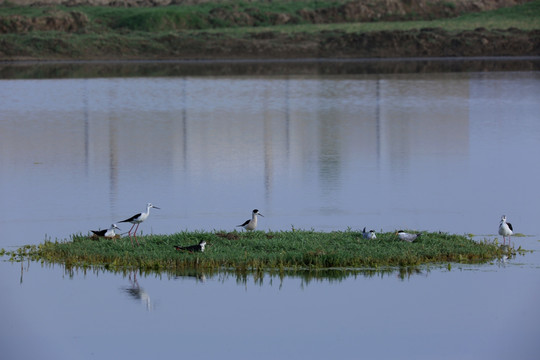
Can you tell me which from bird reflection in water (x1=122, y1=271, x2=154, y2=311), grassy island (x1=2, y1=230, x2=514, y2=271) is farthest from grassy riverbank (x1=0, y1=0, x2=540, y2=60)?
bird reflection in water (x1=122, y1=271, x2=154, y2=311)

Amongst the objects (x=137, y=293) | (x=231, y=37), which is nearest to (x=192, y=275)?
(x=137, y=293)

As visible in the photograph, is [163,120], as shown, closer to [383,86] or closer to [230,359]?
[383,86]

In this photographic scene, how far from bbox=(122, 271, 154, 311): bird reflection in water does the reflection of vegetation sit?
45 cm

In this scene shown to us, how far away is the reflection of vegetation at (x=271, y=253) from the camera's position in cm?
1407

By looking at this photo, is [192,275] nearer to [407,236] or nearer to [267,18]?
[407,236]

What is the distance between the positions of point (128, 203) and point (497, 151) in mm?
10682

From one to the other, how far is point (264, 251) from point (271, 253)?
141mm

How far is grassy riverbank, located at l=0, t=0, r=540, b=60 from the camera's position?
238 feet

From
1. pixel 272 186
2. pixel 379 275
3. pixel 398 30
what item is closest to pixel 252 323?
pixel 379 275

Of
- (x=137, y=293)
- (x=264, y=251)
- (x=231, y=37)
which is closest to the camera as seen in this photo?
(x=137, y=293)

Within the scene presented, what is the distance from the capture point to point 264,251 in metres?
14.4

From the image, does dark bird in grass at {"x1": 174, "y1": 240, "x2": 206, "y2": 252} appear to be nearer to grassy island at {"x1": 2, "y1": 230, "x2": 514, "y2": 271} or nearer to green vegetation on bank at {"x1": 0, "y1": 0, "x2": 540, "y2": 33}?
grassy island at {"x1": 2, "y1": 230, "x2": 514, "y2": 271}

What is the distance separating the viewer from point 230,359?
1088 centimetres

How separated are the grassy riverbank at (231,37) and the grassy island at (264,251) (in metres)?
57.7
